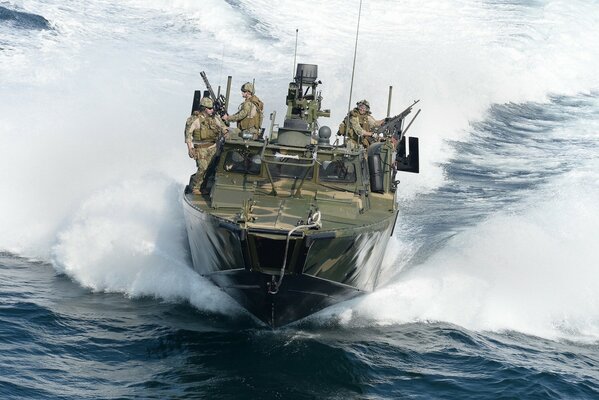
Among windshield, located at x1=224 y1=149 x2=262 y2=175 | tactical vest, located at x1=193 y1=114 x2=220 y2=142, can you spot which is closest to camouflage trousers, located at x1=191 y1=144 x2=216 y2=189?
tactical vest, located at x1=193 y1=114 x2=220 y2=142

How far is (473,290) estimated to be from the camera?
13898 mm

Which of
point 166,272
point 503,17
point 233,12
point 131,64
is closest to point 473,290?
point 166,272

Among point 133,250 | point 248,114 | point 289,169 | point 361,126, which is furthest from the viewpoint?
point 361,126

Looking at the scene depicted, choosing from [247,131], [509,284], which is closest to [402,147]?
[509,284]

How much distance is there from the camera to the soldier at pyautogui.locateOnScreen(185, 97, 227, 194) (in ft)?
47.7

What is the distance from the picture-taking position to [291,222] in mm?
11508

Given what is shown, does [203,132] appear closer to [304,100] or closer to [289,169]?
[289,169]

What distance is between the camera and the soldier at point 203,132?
47.7 ft

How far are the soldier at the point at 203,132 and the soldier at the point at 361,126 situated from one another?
263 cm

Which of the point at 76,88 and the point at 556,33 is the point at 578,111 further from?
the point at 76,88

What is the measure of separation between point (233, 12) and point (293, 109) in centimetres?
1449

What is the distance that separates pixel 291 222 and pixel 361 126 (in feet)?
19.7

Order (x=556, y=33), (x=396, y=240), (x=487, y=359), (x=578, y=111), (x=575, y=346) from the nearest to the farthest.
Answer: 1. (x=487, y=359)
2. (x=575, y=346)
3. (x=396, y=240)
4. (x=578, y=111)
5. (x=556, y=33)

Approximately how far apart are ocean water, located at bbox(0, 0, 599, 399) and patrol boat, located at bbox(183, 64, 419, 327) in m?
0.62
